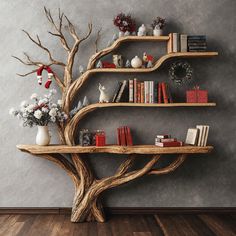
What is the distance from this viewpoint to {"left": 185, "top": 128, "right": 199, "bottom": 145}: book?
4.00 meters

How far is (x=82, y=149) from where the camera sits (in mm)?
3828

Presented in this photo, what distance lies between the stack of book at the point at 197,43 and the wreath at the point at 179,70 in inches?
6.8

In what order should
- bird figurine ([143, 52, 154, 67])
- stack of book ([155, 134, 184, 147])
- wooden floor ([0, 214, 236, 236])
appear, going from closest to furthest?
wooden floor ([0, 214, 236, 236]) < stack of book ([155, 134, 184, 147]) < bird figurine ([143, 52, 154, 67])

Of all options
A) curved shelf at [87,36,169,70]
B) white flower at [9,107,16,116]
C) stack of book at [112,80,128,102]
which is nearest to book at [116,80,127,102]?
stack of book at [112,80,128,102]

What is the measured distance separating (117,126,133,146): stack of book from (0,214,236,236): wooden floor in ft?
2.62

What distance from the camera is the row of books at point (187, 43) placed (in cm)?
411

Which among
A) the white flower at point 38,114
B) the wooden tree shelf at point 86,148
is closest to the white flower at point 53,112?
the white flower at point 38,114

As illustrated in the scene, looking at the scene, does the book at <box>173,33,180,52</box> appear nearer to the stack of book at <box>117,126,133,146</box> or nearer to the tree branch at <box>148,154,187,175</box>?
the stack of book at <box>117,126,133,146</box>

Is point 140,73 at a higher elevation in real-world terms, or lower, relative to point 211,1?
lower

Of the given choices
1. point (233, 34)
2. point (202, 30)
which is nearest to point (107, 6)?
point (202, 30)

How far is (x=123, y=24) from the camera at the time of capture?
13.6 feet

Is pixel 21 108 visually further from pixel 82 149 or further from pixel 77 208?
pixel 77 208

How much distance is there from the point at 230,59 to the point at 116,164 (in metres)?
1.74


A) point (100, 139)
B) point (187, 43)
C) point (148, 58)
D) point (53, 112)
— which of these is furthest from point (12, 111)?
point (187, 43)
